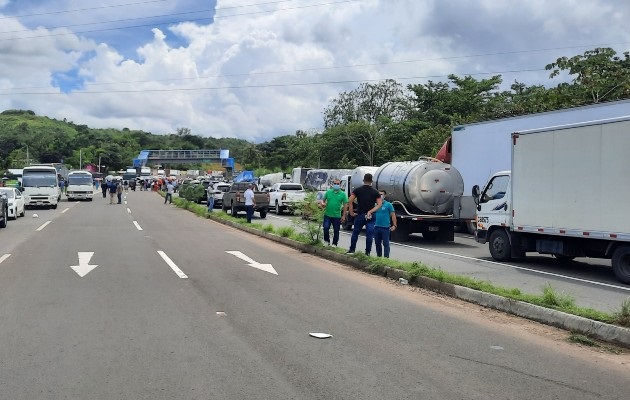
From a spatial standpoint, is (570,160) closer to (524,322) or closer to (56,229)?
(524,322)

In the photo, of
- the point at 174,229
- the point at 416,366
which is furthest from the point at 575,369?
the point at 174,229

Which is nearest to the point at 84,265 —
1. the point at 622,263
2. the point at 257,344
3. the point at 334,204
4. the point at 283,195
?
the point at 334,204

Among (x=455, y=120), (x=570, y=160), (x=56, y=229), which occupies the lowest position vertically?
(x=56, y=229)

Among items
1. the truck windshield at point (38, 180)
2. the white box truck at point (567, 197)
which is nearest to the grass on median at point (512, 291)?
the white box truck at point (567, 197)

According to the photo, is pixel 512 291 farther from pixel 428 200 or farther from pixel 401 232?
pixel 401 232

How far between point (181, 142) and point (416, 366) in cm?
17525

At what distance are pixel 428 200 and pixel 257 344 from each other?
13646 mm

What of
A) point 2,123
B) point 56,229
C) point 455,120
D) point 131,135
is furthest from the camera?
point 131,135

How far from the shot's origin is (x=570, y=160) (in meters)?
12.6

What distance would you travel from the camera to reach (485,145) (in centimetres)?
2095

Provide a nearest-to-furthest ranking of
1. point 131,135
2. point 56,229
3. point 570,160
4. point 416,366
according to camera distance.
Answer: point 416,366 < point 570,160 < point 56,229 < point 131,135

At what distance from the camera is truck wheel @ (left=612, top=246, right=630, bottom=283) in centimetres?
1157

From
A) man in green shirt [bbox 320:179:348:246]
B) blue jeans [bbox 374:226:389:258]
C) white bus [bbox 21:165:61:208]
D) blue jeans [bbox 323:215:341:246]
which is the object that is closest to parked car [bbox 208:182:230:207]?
white bus [bbox 21:165:61:208]

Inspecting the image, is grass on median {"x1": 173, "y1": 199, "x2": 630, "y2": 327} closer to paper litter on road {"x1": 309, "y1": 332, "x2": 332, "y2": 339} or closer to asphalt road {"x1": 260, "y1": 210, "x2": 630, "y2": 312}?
asphalt road {"x1": 260, "y1": 210, "x2": 630, "y2": 312}
